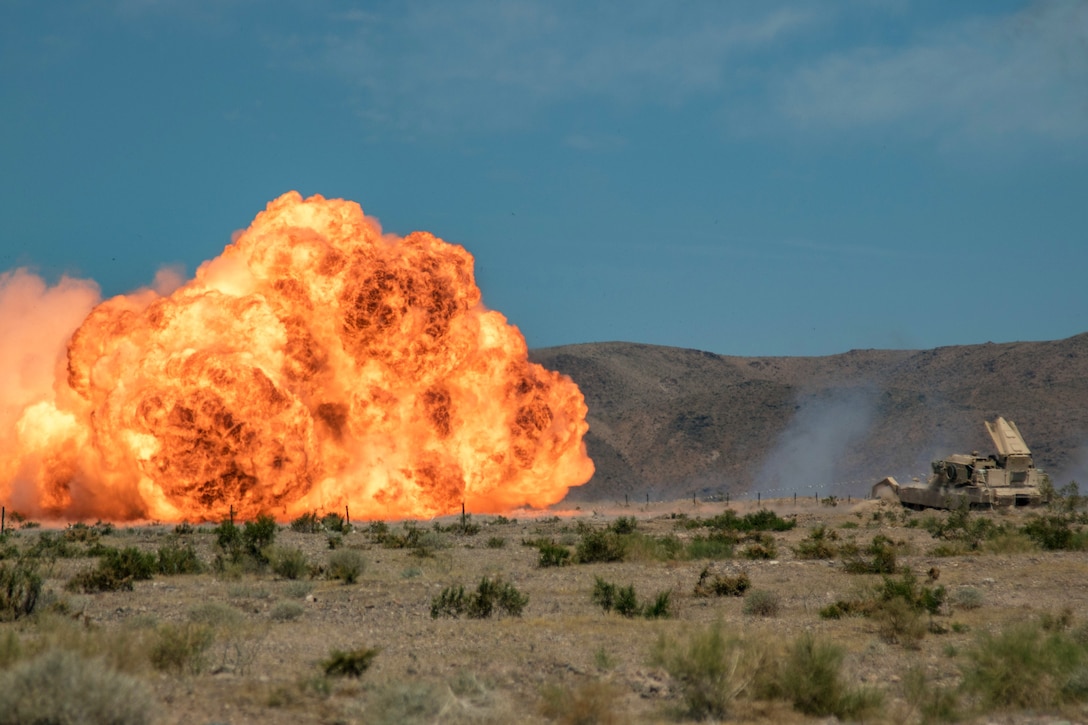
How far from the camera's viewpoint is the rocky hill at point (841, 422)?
9819 centimetres

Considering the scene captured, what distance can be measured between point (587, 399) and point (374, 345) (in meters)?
82.8

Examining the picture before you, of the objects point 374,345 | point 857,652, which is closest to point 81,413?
point 374,345

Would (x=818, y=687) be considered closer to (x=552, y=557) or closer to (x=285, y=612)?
(x=285, y=612)

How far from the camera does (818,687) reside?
11688 mm

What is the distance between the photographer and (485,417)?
54500mm

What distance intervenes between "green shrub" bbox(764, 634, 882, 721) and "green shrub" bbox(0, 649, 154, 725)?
661 centimetres

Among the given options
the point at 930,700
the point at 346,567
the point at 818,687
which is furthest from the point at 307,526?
the point at 930,700

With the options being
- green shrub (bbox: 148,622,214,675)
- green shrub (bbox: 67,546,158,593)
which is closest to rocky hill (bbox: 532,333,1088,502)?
green shrub (bbox: 67,546,158,593)

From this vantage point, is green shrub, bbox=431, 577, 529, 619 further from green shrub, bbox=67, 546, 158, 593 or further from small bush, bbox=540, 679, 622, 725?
green shrub, bbox=67, 546, 158, 593

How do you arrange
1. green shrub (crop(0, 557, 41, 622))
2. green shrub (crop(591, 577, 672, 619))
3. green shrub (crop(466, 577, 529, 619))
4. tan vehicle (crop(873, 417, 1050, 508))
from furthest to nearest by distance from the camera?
tan vehicle (crop(873, 417, 1050, 508))
green shrub (crop(591, 577, 672, 619))
green shrub (crop(466, 577, 529, 619))
green shrub (crop(0, 557, 41, 622))

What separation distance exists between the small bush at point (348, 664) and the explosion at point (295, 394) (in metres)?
34.2

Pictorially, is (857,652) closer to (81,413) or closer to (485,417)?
(485,417)

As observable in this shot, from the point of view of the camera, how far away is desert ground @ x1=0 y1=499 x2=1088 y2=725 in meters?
10.9

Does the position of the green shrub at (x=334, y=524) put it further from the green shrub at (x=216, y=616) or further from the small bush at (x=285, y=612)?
the green shrub at (x=216, y=616)
